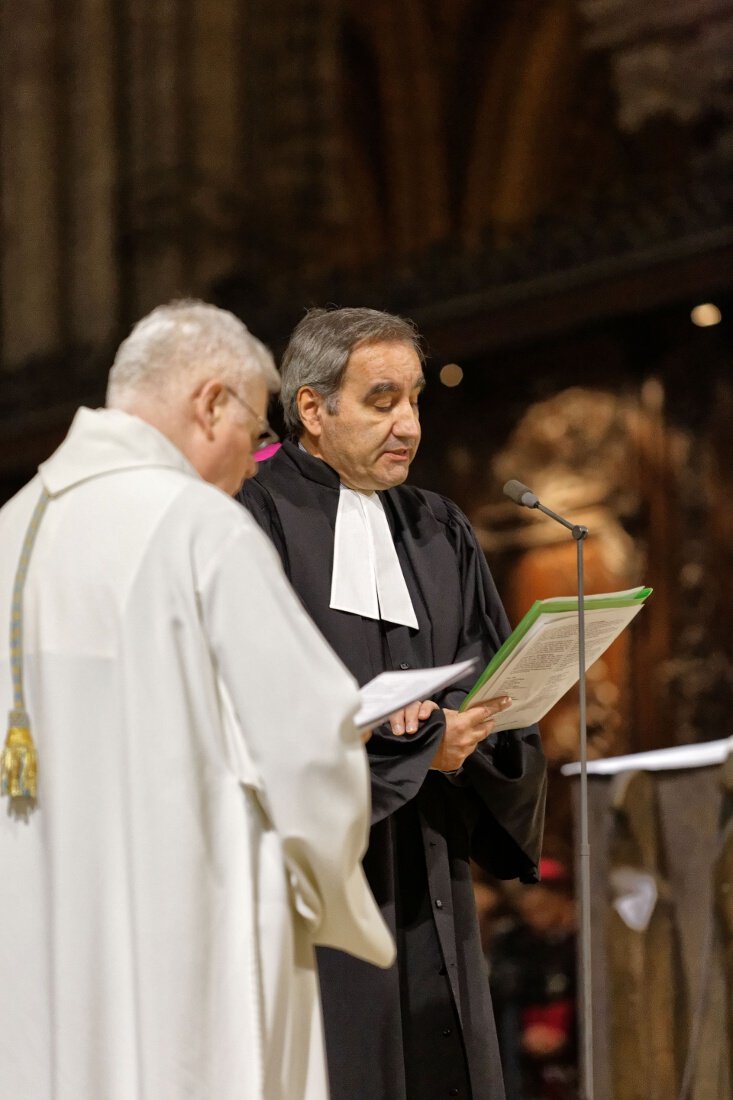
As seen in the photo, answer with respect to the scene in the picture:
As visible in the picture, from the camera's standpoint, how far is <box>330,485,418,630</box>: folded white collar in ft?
12.1

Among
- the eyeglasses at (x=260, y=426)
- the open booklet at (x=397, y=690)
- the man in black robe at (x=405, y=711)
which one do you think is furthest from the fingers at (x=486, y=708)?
the eyeglasses at (x=260, y=426)

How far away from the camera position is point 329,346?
12.2 ft

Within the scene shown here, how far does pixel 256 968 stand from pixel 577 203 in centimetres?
678

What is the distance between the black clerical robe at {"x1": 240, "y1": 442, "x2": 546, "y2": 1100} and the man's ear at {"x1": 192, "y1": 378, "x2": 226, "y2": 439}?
0.71 meters

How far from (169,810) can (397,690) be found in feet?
1.54

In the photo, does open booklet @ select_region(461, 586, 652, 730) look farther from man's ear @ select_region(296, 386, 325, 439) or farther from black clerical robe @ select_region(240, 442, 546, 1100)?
man's ear @ select_region(296, 386, 325, 439)

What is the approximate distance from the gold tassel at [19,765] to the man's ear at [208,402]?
59 centimetres

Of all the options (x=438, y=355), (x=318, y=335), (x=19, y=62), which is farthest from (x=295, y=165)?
(x=318, y=335)

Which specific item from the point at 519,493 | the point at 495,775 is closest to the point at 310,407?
the point at 519,493

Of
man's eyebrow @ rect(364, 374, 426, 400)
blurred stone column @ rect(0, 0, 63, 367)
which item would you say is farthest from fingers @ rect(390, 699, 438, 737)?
blurred stone column @ rect(0, 0, 63, 367)

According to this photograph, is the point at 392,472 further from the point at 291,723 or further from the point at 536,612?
the point at 291,723

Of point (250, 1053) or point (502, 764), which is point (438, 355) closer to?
point (502, 764)

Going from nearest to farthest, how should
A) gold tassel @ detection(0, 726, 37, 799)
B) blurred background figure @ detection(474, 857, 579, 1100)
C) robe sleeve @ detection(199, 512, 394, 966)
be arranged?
robe sleeve @ detection(199, 512, 394, 966) → gold tassel @ detection(0, 726, 37, 799) → blurred background figure @ detection(474, 857, 579, 1100)

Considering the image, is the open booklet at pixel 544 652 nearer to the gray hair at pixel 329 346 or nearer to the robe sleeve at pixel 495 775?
the robe sleeve at pixel 495 775
